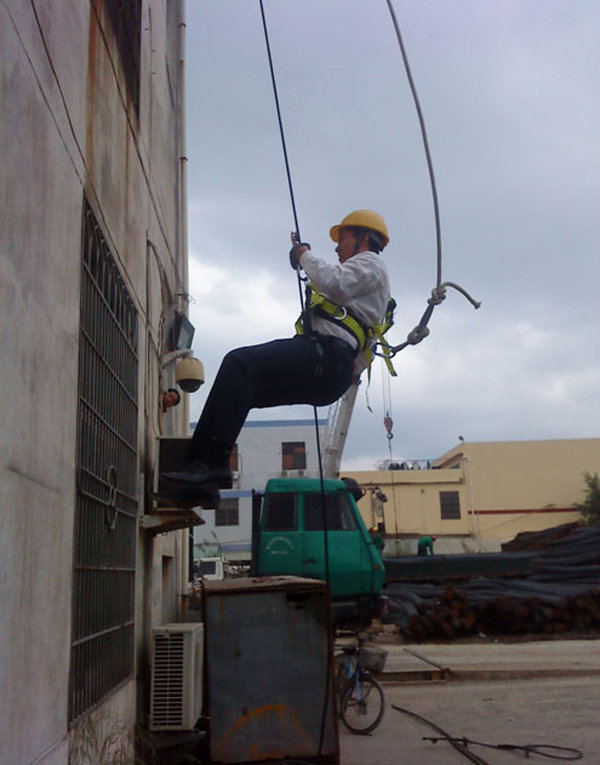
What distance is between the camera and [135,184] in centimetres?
626

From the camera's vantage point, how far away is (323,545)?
12477mm

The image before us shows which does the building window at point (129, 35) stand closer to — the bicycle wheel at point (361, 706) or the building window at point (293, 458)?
the bicycle wheel at point (361, 706)

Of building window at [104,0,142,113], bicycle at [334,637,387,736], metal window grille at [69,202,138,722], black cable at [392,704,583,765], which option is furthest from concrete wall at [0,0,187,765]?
bicycle at [334,637,387,736]

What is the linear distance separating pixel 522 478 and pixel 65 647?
37.0 m

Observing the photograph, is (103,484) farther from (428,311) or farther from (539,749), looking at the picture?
(539,749)

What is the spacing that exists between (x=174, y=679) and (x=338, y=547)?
682 cm

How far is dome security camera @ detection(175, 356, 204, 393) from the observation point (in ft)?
27.0

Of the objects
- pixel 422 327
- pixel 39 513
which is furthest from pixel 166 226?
pixel 39 513

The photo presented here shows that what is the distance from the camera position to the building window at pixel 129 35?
5.68 metres

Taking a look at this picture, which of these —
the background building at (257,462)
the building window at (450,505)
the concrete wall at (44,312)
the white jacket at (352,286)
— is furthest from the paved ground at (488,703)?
the building window at (450,505)

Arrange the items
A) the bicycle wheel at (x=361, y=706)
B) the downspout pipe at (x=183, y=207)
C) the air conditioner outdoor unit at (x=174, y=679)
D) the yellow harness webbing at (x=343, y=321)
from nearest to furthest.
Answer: the yellow harness webbing at (x=343, y=321) < the air conditioner outdoor unit at (x=174, y=679) < the bicycle wheel at (x=361, y=706) < the downspout pipe at (x=183, y=207)

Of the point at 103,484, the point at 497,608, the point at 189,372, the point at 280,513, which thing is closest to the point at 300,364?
the point at 103,484

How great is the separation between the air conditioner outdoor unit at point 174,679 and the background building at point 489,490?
29482mm

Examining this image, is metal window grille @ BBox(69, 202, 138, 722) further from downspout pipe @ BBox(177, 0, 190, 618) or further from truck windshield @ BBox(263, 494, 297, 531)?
truck windshield @ BBox(263, 494, 297, 531)
